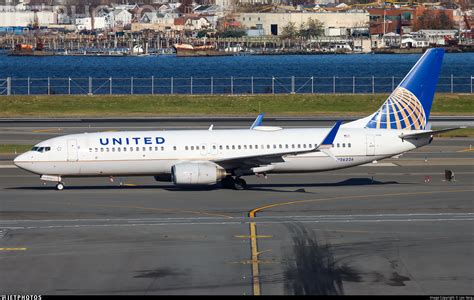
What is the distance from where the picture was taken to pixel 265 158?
2090 inches

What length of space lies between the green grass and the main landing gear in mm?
43244

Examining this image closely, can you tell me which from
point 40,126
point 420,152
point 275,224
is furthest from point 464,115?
point 275,224

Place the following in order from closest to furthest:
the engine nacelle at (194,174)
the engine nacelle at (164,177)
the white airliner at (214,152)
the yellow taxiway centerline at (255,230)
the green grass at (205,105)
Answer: the yellow taxiway centerline at (255,230), the engine nacelle at (194,174), the white airliner at (214,152), the engine nacelle at (164,177), the green grass at (205,105)

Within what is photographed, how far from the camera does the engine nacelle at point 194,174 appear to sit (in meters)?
52.1

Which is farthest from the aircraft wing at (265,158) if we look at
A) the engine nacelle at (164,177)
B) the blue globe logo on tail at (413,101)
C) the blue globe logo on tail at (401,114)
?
the blue globe logo on tail at (413,101)

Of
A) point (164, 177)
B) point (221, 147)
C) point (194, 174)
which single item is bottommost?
point (164, 177)

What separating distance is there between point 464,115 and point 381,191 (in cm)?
4481

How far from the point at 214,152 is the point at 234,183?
1.97 metres

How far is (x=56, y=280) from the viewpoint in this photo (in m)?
33.8

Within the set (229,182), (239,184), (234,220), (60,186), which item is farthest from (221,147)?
(234,220)

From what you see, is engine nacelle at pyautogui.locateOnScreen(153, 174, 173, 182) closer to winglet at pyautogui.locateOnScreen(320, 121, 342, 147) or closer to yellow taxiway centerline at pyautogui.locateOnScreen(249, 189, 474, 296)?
yellow taxiway centerline at pyautogui.locateOnScreen(249, 189, 474, 296)

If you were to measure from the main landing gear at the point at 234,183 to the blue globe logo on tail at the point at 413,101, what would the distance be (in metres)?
7.56

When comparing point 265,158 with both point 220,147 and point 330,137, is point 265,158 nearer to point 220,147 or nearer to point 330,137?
point 220,147

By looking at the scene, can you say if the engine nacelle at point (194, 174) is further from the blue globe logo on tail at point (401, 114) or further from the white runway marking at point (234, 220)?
the blue globe logo on tail at point (401, 114)
